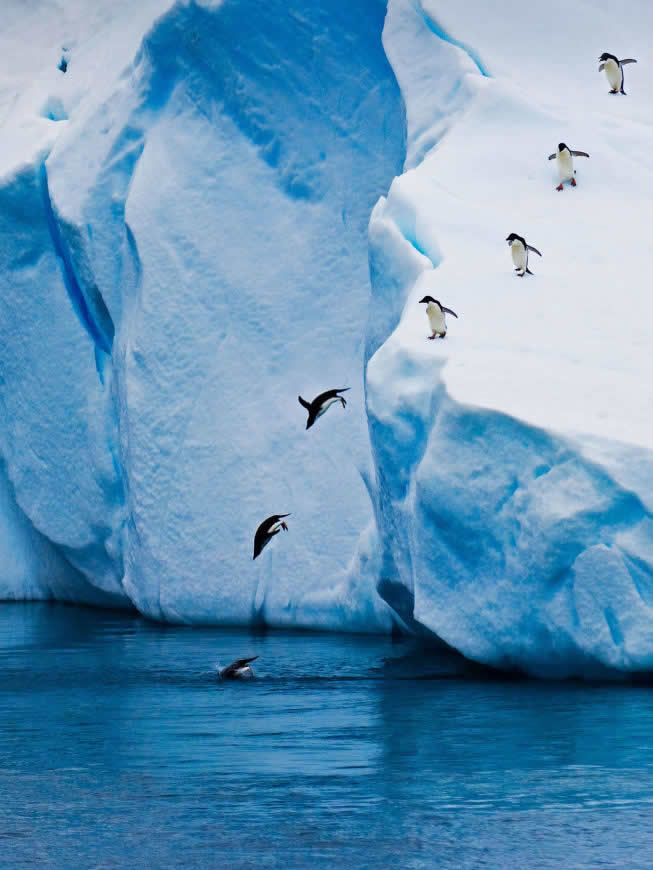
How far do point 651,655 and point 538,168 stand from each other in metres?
4.52

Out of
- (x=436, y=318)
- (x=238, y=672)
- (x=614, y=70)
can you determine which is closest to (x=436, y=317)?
(x=436, y=318)

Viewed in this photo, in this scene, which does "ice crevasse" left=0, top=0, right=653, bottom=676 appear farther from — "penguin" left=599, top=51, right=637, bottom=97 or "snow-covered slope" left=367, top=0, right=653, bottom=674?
"penguin" left=599, top=51, right=637, bottom=97

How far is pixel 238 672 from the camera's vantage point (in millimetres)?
9984

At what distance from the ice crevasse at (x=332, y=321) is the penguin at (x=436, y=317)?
115mm

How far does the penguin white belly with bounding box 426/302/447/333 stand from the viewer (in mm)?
10167

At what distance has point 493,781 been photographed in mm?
6465

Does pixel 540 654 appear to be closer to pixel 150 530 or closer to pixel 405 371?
pixel 405 371

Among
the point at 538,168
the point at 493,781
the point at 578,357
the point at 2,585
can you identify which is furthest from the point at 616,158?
the point at 2,585

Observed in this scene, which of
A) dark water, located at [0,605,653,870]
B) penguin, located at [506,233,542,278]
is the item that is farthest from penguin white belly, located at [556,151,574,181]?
dark water, located at [0,605,653,870]

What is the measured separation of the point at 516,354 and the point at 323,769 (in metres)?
3.86

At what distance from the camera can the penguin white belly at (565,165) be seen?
38.2ft

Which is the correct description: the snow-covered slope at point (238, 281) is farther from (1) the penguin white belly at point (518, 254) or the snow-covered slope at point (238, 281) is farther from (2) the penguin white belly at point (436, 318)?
(2) the penguin white belly at point (436, 318)

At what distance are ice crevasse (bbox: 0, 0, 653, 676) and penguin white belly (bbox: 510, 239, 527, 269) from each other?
0.47ft

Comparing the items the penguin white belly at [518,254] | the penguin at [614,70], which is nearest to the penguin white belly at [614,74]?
the penguin at [614,70]
